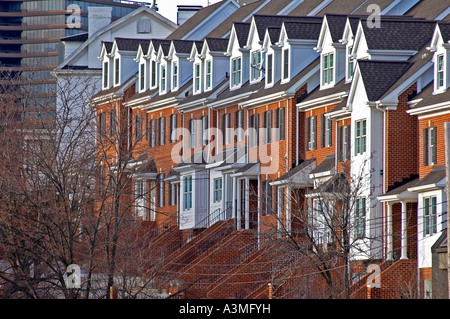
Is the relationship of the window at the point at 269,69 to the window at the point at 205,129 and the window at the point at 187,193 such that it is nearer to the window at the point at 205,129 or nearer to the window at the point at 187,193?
the window at the point at 205,129

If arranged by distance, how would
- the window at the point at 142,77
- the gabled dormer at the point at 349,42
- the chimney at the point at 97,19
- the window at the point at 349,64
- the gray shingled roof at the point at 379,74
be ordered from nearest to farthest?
the gray shingled roof at the point at 379,74 → the gabled dormer at the point at 349,42 → the window at the point at 349,64 → the window at the point at 142,77 → the chimney at the point at 97,19

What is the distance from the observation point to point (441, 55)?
48250 mm

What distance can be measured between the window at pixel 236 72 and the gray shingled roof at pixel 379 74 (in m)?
15.4

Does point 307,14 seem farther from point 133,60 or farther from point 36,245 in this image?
point 36,245

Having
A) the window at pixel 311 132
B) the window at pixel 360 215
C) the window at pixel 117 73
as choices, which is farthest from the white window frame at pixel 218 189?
the window at pixel 360 215

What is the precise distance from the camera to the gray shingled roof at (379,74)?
50.4m

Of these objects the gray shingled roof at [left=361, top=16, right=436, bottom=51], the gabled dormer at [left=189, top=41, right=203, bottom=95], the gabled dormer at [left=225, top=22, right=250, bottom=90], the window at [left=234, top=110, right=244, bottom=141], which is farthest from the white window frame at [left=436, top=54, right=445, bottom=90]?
the gabled dormer at [left=189, top=41, right=203, bottom=95]

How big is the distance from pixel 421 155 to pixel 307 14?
1986cm

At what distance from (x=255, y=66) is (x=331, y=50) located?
312 inches

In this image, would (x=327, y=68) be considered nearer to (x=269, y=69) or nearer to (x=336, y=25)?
(x=336, y=25)

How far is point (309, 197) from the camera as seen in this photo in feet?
179

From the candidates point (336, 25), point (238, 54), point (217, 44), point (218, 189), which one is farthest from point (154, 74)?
point (336, 25)
